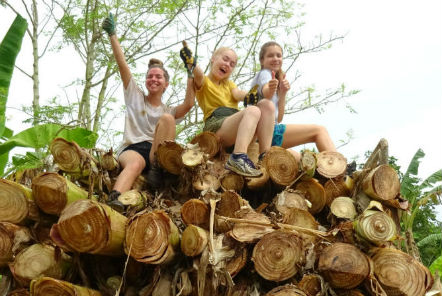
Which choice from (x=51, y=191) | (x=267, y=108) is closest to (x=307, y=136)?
(x=267, y=108)

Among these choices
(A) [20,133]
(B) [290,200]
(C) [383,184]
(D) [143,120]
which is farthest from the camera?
(A) [20,133]

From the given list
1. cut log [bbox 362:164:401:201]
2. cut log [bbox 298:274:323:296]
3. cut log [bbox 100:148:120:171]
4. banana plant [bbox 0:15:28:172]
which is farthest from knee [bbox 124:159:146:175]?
banana plant [bbox 0:15:28:172]

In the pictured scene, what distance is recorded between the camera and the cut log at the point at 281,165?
11.1 feet

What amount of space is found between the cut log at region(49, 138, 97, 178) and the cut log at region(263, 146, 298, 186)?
1.35 m

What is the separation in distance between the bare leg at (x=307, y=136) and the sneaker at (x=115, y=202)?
1615 mm

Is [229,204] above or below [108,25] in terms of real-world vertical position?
below

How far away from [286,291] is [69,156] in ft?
6.19

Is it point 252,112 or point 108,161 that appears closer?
point 252,112

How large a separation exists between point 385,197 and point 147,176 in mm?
1862

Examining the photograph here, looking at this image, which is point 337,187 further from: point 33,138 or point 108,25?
point 33,138

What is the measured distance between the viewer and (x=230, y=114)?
409 centimetres

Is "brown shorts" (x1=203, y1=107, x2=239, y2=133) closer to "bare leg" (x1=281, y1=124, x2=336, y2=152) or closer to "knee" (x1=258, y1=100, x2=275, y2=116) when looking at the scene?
"knee" (x1=258, y1=100, x2=275, y2=116)

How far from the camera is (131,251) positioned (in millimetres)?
2426

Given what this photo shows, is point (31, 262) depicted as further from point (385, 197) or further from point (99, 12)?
point (99, 12)
